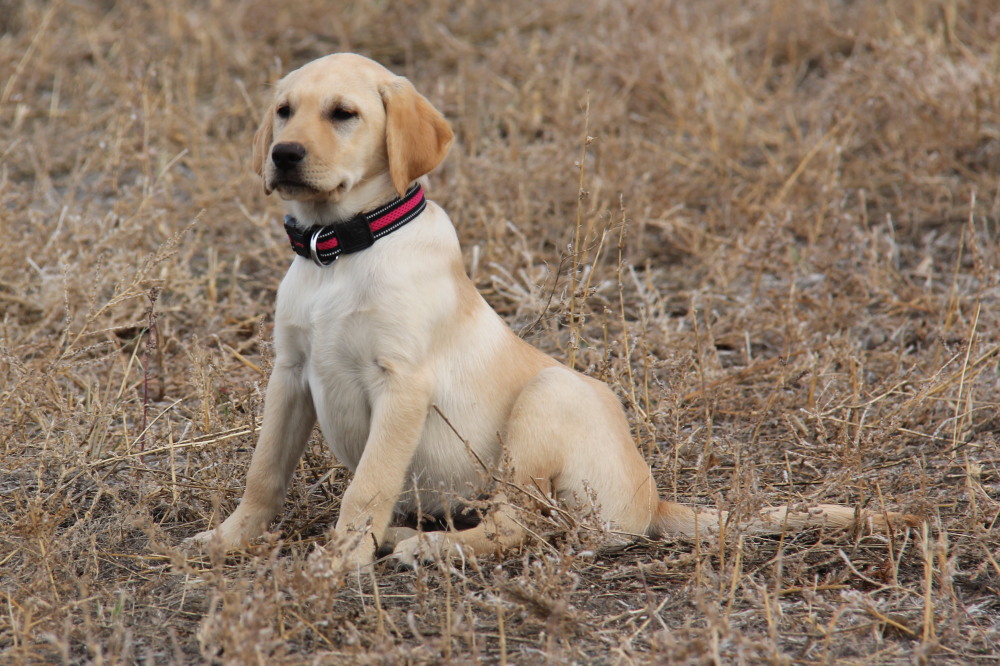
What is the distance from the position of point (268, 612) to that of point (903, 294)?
12.4 ft

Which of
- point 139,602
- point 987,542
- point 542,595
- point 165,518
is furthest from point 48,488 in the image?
point 987,542

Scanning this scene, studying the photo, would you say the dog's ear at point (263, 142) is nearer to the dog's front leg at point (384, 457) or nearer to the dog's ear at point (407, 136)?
the dog's ear at point (407, 136)

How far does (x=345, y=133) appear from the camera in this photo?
307 centimetres

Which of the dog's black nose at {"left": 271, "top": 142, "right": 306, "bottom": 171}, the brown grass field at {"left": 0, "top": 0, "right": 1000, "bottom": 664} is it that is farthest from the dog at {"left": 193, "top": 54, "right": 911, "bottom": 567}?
the brown grass field at {"left": 0, "top": 0, "right": 1000, "bottom": 664}

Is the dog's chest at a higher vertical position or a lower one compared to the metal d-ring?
lower

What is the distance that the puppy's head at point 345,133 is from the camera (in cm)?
298

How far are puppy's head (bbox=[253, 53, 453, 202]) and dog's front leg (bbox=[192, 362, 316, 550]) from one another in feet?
1.82

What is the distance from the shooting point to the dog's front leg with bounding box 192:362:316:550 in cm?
319

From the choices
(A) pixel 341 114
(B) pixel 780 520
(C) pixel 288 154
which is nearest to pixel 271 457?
(C) pixel 288 154

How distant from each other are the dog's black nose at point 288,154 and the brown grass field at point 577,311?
90 centimetres

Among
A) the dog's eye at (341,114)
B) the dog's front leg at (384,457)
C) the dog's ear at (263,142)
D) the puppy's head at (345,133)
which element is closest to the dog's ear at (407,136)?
the puppy's head at (345,133)

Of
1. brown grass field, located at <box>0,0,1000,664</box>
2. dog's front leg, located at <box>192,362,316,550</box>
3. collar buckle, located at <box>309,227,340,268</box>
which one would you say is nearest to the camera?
brown grass field, located at <box>0,0,1000,664</box>

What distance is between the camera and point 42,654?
8.39 feet

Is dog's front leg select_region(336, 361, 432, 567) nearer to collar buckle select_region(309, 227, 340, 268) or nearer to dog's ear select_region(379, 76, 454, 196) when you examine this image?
collar buckle select_region(309, 227, 340, 268)
